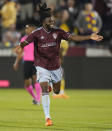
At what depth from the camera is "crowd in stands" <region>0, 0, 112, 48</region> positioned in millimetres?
21203

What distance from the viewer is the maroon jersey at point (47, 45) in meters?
10.6

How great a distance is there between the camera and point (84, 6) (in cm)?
2253

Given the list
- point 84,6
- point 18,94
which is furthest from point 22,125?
point 84,6

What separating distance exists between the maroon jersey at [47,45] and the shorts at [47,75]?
8 cm

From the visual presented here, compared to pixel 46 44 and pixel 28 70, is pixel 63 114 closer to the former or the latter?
pixel 46 44

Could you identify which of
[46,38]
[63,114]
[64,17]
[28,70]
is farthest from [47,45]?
[64,17]

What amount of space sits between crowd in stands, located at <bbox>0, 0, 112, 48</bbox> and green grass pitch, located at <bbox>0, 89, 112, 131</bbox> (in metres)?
3.07

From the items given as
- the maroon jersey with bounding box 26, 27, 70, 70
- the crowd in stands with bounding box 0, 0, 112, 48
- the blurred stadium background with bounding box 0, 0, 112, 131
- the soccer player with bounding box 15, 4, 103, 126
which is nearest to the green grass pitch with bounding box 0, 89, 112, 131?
the soccer player with bounding box 15, 4, 103, 126

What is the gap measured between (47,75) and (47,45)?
1.92ft

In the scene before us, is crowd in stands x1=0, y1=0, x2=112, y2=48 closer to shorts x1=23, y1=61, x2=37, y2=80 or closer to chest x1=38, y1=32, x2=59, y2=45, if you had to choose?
shorts x1=23, y1=61, x2=37, y2=80

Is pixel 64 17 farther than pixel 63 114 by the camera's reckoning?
Yes

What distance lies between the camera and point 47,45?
1062 cm

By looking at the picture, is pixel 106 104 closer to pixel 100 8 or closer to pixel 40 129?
pixel 40 129

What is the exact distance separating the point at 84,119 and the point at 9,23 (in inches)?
420
